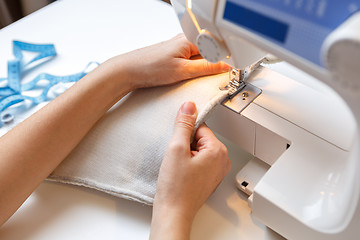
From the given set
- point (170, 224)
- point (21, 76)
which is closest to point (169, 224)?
point (170, 224)

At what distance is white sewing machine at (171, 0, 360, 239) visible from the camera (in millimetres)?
462

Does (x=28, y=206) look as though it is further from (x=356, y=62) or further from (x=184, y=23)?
(x=356, y=62)

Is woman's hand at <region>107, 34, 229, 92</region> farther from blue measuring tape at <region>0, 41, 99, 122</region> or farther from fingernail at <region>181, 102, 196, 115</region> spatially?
blue measuring tape at <region>0, 41, 99, 122</region>

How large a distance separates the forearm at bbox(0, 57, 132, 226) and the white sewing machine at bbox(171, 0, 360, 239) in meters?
0.26

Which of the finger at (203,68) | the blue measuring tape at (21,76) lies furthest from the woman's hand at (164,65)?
the blue measuring tape at (21,76)

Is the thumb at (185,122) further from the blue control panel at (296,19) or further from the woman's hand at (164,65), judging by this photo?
the blue control panel at (296,19)

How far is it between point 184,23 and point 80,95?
30 cm

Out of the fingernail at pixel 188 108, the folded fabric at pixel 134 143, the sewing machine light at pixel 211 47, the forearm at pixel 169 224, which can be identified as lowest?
the forearm at pixel 169 224

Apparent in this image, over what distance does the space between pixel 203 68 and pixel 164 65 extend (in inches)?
3.6

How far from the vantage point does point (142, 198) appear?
29.0 inches

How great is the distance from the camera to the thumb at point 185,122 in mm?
729

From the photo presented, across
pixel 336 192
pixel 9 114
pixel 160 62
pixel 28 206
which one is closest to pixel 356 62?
pixel 336 192

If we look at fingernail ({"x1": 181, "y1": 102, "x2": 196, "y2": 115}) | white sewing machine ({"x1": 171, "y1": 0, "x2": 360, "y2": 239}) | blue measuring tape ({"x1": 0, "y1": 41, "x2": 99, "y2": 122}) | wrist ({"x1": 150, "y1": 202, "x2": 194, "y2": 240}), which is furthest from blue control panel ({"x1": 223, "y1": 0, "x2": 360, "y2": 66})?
blue measuring tape ({"x1": 0, "y1": 41, "x2": 99, "y2": 122})

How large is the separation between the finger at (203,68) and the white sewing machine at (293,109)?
0.07 metres
